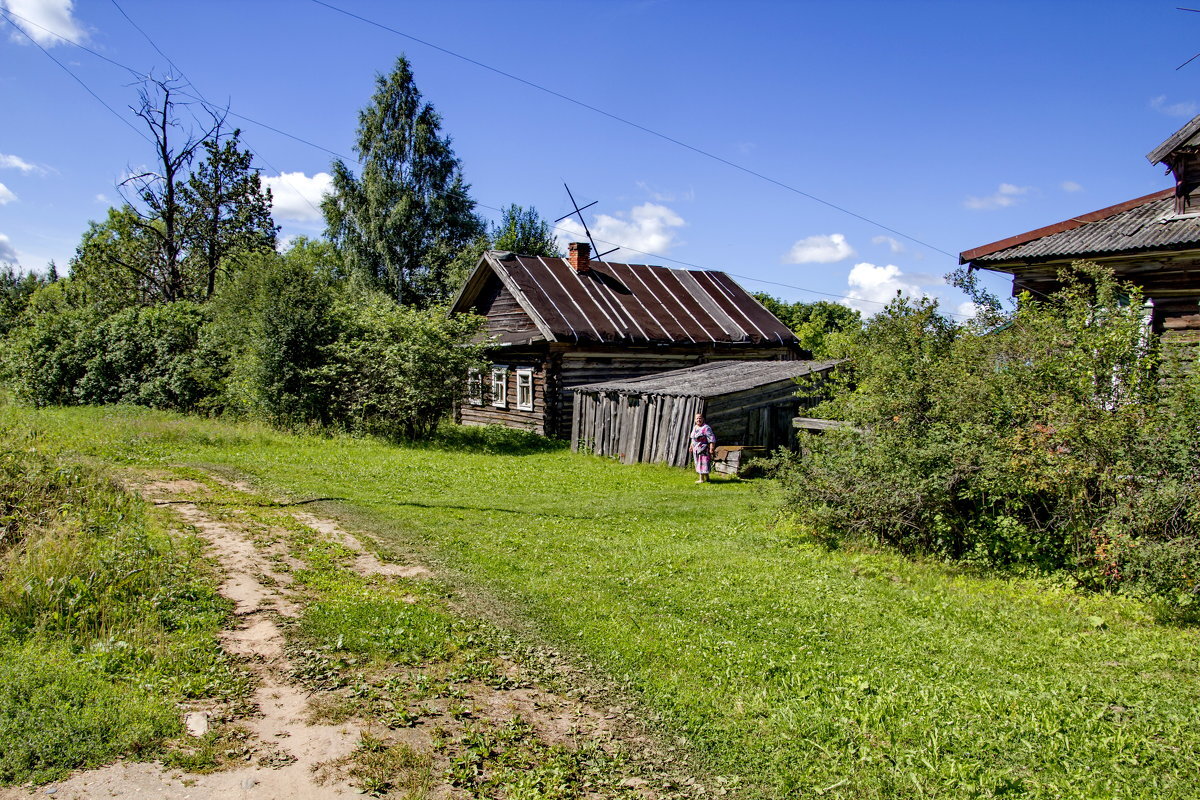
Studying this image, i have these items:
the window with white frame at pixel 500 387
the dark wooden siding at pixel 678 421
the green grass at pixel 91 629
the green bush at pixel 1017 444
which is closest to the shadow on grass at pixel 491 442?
the dark wooden siding at pixel 678 421

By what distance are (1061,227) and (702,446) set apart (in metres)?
7.20

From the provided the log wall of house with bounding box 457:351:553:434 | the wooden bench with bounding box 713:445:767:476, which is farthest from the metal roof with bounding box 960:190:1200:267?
the log wall of house with bounding box 457:351:553:434

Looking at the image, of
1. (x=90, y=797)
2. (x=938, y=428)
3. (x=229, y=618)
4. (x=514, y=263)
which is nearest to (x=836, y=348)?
(x=938, y=428)

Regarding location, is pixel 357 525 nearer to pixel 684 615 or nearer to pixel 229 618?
pixel 229 618

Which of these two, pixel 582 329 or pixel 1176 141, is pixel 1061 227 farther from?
pixel 582 329

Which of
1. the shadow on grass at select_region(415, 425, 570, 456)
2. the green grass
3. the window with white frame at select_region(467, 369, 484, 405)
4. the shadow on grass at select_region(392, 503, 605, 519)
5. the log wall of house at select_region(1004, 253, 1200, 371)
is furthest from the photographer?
the window with white frame at select_region(467, 369, 484, 405)

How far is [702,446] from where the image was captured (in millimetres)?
15016

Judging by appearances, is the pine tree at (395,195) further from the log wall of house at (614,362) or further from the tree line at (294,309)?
the log wall of house at (614,362)

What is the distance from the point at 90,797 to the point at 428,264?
37.1 m

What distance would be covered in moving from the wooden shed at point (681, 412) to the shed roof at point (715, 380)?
0.08 ft

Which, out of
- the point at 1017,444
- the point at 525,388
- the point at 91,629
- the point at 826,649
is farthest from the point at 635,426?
the point at 91,629

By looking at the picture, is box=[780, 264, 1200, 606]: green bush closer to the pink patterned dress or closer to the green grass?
the pink patterned dress

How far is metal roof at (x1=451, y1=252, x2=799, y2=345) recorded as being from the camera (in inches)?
873

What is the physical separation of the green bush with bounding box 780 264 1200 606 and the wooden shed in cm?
649
